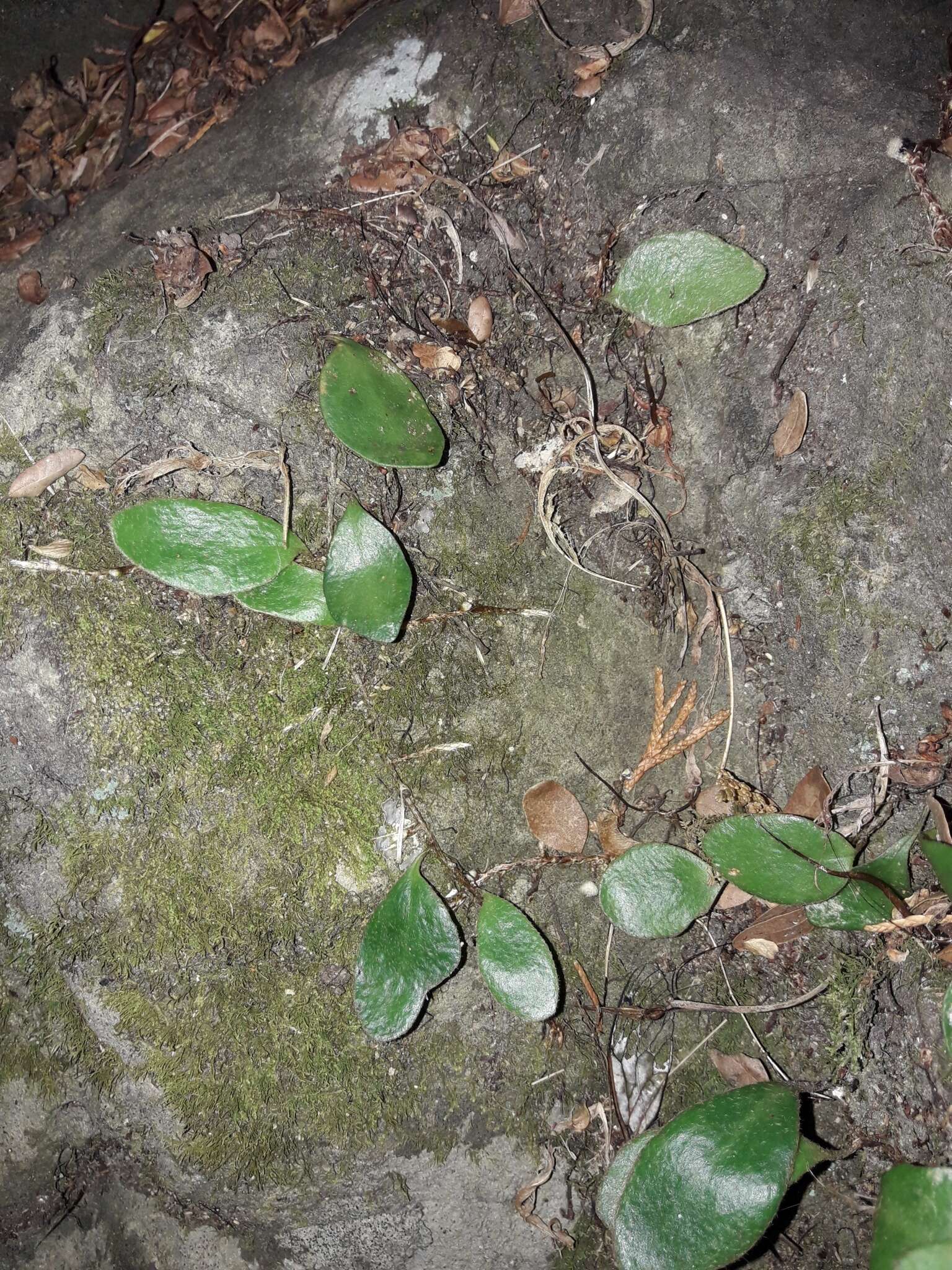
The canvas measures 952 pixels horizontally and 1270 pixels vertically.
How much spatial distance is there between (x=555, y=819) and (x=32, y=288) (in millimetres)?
1422

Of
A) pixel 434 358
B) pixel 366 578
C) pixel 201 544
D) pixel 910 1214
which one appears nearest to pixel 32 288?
pixel 201 544

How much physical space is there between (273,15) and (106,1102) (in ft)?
7.65

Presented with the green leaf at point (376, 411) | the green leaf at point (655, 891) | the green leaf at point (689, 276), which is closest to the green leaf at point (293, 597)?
the green leaf at point (376, 411)

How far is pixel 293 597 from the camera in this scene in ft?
4.35

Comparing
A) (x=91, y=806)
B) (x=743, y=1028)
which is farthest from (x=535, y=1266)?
(x=91, y=806)

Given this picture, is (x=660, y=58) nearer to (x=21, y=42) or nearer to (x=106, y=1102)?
(x=21, y=42)

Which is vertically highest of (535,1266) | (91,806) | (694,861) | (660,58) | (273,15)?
(273,15)

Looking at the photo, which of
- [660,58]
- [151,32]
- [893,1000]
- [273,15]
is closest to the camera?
[893,1000]

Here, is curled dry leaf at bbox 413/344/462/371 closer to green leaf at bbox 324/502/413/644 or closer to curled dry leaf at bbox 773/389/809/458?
green leaf at bbox 324/502/413/644

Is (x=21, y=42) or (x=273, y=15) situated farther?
(x=21, y=42)

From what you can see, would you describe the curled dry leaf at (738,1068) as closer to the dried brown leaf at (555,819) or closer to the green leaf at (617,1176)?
the green leaf at (617,1176)

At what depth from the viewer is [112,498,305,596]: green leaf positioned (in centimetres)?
131

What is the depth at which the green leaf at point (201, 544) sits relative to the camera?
Result: 131 cm

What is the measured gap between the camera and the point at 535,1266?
4.62 ft
